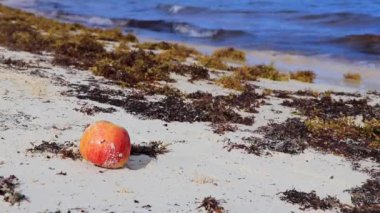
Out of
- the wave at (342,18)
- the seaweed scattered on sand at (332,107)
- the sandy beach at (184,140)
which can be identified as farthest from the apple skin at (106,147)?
the wave at (342,18)

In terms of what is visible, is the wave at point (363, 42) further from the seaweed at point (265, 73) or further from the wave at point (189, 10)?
the wave at point (189, 10)

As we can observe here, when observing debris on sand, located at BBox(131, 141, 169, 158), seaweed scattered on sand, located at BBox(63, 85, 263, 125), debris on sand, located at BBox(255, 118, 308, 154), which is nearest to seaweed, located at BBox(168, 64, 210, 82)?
seaweed scattered on sand, located at BBox(63, 85, 263, 125)

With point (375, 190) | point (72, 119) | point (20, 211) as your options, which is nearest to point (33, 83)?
point (72, 119)

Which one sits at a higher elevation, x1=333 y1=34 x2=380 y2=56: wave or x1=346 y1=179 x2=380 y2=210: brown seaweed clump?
x1=333 y1=34 x2=380 y2=56: wave

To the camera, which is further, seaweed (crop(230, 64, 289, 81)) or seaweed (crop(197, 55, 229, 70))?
seaweed (crop(197, 55, 229, 70))

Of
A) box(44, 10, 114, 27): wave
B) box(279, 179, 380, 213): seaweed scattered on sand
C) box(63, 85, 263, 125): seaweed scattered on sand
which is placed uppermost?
box(44, 10, 114, 27): wave

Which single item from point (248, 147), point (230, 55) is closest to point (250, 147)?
point (248, 147)

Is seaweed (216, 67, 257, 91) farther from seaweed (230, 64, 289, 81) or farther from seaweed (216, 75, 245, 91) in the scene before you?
seaweed (230, 64, 289, 81)

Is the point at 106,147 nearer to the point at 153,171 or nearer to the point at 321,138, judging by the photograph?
the point at 153,171
